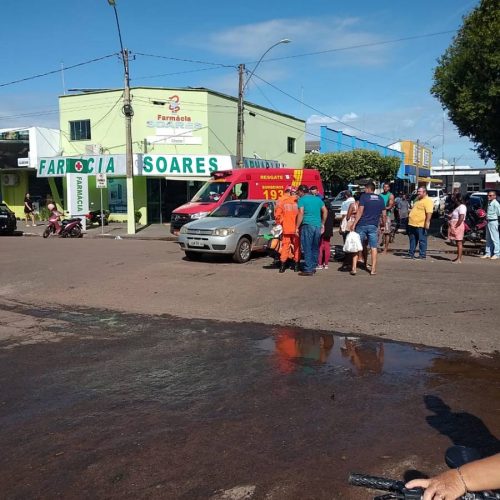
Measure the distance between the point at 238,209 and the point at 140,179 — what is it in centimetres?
1631

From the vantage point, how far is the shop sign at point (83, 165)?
28.3 meters

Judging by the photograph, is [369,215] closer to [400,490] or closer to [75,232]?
[400,490]

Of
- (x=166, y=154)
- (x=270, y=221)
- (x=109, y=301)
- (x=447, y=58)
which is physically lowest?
(x=109, y=301)

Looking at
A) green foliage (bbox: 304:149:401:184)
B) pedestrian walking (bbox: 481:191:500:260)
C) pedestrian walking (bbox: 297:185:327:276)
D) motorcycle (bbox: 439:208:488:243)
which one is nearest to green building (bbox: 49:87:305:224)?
green foliage (bbox: 304:149:401:184)

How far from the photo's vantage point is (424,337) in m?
6.62

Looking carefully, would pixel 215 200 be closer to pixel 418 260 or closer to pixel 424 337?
pixel 418 260

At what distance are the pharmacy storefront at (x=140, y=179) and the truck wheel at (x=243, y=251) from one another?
15121 mm

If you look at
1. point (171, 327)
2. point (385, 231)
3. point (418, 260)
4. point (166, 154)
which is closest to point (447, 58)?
point (385, 231)

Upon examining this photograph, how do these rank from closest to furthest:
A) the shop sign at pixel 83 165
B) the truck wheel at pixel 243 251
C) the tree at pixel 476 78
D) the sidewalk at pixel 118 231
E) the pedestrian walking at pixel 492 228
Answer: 1. the truck wheel at pixel 243 251
2. the pedestrian walking at pixel 492 228
3. the tree at pixel 476 78
4. the sidewalk at pixel 118 231
5. the shop sign at pixel 83 165

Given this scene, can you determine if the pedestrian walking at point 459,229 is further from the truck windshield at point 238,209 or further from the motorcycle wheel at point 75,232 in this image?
the motorcycle wheel at point 75,232

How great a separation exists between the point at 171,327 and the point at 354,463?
167 inches

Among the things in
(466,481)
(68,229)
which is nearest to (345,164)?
(68,229)

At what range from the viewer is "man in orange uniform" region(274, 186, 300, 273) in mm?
11625

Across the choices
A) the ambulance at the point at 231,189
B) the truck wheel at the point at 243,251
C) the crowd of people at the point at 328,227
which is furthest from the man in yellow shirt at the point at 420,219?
the ambulance at the point at 231,189
